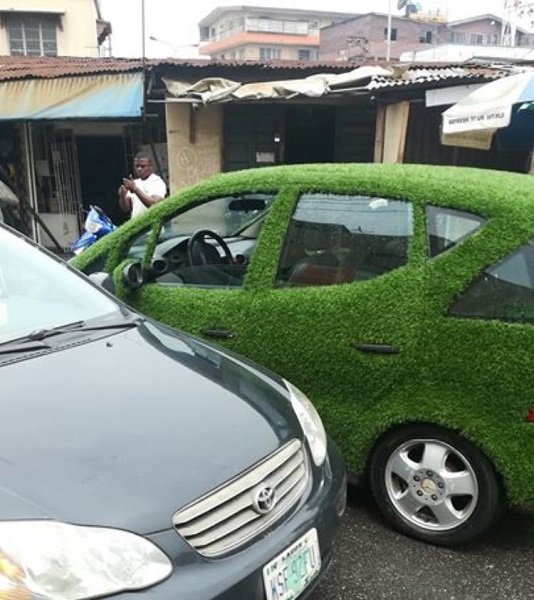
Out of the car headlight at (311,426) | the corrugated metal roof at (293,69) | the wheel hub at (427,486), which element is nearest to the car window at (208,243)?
the car headlight at (311,426)

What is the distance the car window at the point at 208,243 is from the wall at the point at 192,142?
582 centimetres

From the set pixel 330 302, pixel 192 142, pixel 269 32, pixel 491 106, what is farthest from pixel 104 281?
pixel 269 32

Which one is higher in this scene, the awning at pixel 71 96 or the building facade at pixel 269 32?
the building facade at pixel 269 32

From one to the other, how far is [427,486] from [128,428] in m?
1.45

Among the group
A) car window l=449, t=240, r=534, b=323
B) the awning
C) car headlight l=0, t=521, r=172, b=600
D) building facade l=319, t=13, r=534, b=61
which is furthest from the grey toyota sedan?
building facade l=319, t=13, r=534, b=61

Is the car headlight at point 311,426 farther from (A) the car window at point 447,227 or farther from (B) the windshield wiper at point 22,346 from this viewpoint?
(B) the windshield wiper at point 22,346

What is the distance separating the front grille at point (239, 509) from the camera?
1.75 metres

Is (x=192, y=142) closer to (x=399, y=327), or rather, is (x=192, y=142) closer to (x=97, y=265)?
(x=97, y=265)

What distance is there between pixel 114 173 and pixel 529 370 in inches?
385

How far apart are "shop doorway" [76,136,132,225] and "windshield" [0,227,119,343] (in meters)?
8.30

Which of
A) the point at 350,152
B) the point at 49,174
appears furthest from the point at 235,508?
the point at 49,174

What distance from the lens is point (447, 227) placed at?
276 cm

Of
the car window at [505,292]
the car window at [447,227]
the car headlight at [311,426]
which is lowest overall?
the car headlight at [311,426]

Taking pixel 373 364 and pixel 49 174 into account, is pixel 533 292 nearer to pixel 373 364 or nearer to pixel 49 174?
pixel 373 364
